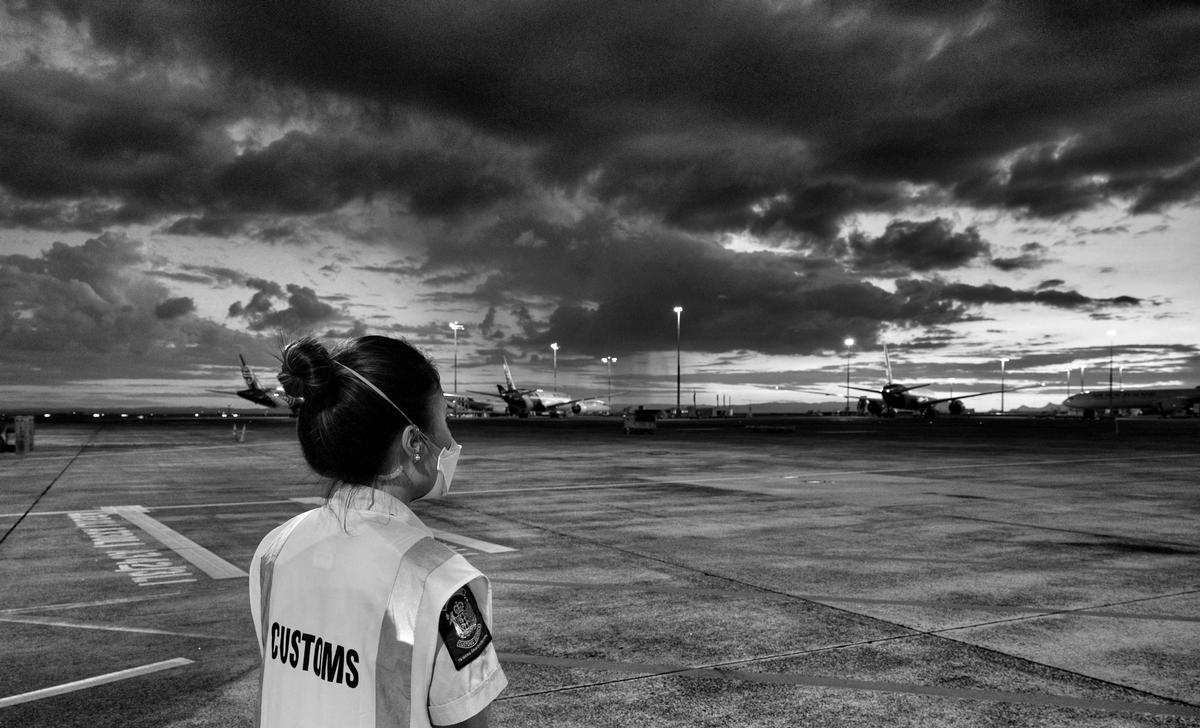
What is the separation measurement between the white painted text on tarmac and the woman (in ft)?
22.4

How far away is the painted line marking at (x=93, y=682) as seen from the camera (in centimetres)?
463

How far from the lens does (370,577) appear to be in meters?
1.64

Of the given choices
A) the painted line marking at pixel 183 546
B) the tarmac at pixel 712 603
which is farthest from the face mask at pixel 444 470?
Answer: the painted line marking at pixel 183 546

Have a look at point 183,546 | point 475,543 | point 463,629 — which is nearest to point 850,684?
point 463,629

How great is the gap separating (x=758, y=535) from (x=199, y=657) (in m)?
6.63

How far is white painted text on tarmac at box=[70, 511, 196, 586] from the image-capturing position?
7.87 metres

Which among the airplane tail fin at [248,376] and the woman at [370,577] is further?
the airplane tail fin at [248,376]

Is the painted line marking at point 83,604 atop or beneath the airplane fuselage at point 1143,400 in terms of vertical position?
beneath

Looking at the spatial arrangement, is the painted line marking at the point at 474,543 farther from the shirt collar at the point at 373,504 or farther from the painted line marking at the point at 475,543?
the shirt collar at the point at 373,504

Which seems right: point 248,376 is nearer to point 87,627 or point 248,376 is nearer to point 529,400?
point 529,400

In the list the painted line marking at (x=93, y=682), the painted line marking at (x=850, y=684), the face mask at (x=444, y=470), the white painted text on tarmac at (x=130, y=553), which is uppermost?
the face mask at (x=444, y=470)

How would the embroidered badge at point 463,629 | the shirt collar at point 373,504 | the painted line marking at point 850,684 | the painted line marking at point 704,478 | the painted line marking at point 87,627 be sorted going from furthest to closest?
the painted line marking at point 704,478 < the painted line marking at point 87,627 < the painted line marking at point 850,684 < the shirt collar at point 373,504 < the embroidered badge at point 463,629

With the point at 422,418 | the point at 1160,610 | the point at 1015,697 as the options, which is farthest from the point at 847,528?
the point at 422,418

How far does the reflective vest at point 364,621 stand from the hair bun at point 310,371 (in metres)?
0.23
